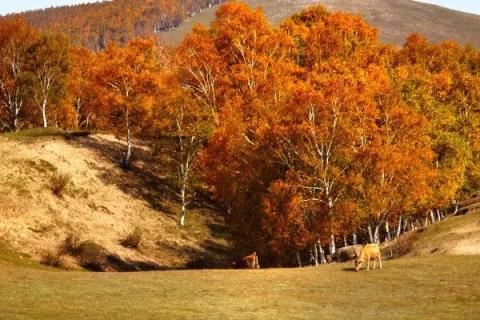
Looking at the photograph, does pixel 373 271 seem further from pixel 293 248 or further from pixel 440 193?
pixel 440 193

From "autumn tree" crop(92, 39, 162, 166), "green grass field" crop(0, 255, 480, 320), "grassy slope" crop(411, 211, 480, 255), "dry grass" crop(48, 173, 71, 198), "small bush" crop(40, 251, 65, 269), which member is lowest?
"small bush" crop(40, 251, 65, 269)

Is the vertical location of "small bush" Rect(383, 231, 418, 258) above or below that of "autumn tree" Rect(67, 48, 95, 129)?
below

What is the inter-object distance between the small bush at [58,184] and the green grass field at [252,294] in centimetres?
4032

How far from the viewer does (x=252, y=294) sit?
97.4 ft

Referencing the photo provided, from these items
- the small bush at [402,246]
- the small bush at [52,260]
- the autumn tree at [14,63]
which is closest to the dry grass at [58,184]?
the small bush at [52,260]

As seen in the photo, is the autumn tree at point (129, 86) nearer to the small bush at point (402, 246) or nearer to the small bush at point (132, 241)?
the small bush at point (132, 241)

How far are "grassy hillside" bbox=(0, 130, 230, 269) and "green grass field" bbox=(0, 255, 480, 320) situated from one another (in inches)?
1235

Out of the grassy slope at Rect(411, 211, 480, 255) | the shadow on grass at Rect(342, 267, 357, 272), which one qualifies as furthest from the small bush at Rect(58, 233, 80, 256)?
the grassy slope at Rect(411, 211, 480, 255)

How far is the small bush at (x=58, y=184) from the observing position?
7569cm

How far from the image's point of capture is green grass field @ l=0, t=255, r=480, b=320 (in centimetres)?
2462

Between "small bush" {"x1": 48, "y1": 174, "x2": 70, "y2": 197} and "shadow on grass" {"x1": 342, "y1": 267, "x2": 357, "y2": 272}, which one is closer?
"shadow on grass" {"x1": 342, "y1": 267, "x2": 357, "y2": 272}

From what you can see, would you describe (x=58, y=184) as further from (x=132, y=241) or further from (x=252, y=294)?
(x=252, y=294)

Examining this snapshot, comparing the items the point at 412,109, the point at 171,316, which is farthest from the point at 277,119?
the point at 171,316

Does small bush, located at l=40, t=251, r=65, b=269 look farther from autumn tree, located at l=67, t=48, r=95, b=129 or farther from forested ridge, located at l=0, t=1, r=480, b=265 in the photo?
autumn tree, located at l=67, t=48, r=95, b=129
